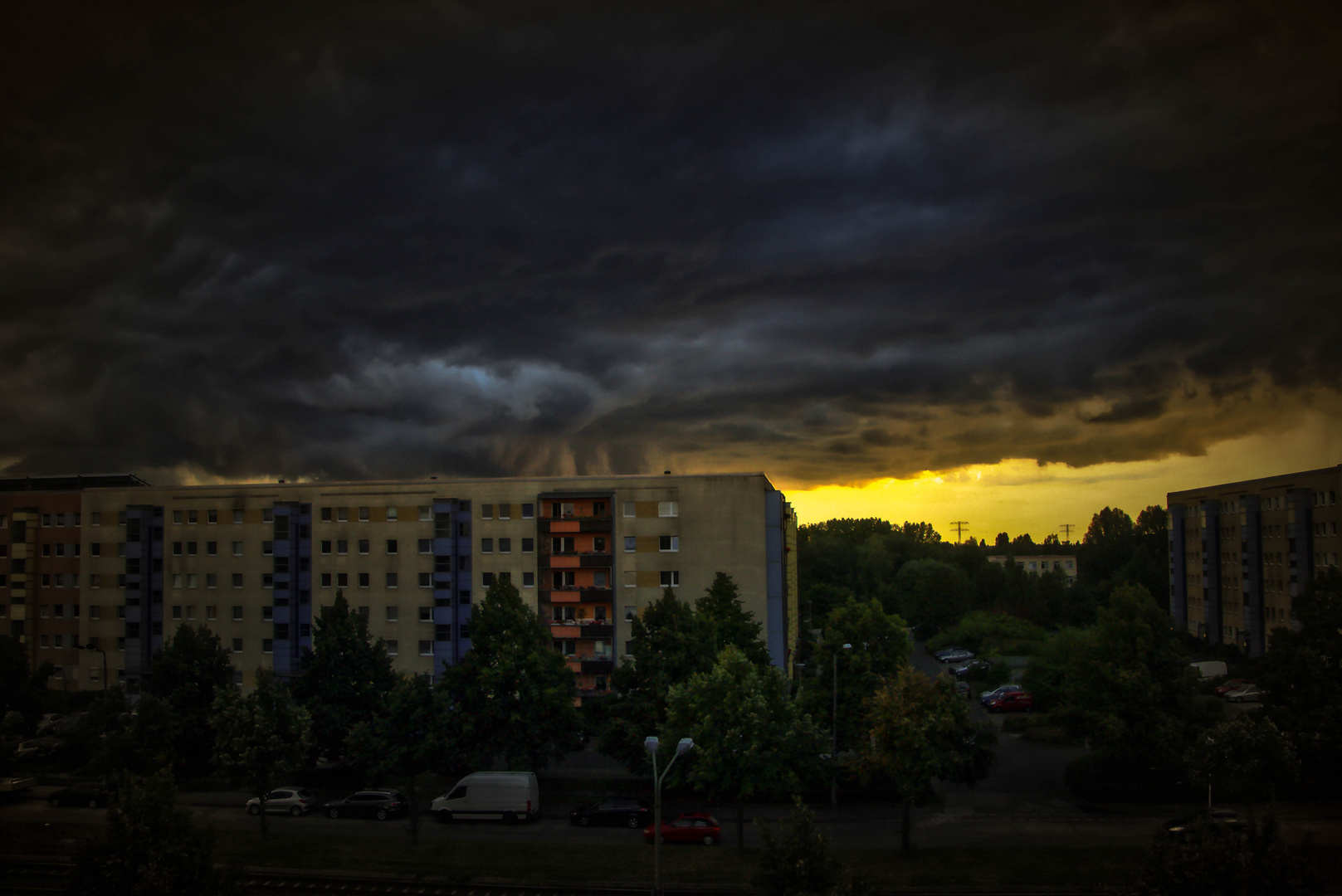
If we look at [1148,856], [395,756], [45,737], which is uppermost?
[1148,856]

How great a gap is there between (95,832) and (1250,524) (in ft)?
287

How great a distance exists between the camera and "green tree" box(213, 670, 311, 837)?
129ft

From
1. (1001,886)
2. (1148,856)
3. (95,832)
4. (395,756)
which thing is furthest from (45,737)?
(1148,856)

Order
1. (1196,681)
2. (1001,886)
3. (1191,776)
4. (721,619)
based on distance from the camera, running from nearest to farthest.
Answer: (1001,886) < (1191,776) < (1196,681) < (721,619)

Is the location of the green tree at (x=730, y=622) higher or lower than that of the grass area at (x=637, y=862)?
higher

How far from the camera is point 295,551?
7012 centimetres

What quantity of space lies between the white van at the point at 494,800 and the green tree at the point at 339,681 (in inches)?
316

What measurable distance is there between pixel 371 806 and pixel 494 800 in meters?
6.78

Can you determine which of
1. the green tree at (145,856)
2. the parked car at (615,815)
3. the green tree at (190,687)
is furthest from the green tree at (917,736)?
the green tree at (190,687)

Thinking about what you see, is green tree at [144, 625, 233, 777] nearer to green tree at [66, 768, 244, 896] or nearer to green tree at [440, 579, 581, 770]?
green tree at [440, 579, 581, 770]

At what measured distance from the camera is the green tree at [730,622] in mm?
48562

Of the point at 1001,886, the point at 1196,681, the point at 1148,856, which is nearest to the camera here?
the point at 1148,856

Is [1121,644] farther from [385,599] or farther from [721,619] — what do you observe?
[385,599]

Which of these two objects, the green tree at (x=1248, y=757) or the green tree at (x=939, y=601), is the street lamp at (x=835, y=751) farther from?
the green tree at (x=939, y=601)
